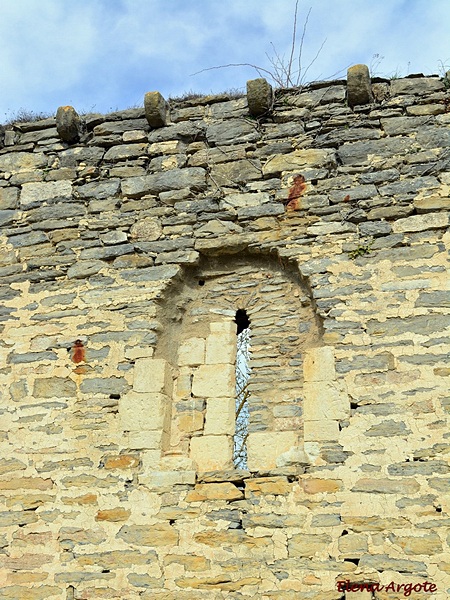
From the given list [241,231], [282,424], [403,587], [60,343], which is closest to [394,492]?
[403,587]

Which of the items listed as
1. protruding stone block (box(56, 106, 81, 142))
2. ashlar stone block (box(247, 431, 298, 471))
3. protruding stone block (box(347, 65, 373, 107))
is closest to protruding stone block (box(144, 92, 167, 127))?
protruding stone block (box(56, 106, 81, 142))

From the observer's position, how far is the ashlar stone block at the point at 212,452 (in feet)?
16.2

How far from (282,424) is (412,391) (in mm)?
855

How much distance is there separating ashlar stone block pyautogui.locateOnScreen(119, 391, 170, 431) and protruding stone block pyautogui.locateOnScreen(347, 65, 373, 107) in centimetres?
260

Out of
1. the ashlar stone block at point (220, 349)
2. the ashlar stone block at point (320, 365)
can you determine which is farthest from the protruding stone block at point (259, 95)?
the ashlar stone block at point (320, 365)

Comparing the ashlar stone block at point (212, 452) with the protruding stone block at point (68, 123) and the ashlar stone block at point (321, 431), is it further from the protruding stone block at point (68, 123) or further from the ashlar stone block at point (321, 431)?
the protruding stone block at point (68, 123)

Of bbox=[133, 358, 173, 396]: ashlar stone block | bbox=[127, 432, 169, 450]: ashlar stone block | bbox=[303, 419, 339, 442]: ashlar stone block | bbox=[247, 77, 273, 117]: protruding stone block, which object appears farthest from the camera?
bbox=[247, 77, 273, 117]: protruding stone block

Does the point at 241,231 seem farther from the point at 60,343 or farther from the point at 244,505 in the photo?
the point at 244,505

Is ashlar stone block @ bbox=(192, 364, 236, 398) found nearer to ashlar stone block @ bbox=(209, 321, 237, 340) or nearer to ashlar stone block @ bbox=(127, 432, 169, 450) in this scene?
ashlar stone block @ bbox=(209, 321, 237, 340)

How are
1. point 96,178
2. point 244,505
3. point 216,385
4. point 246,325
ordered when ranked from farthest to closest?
1. point 96,178
2. point 246,325
3. point 216,385
4. point 244,505

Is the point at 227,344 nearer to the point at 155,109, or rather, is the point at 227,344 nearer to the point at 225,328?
the point at 225,328

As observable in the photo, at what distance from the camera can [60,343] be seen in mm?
5414

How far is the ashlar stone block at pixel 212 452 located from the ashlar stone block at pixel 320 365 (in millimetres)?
678

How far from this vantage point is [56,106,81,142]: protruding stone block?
238 inches
